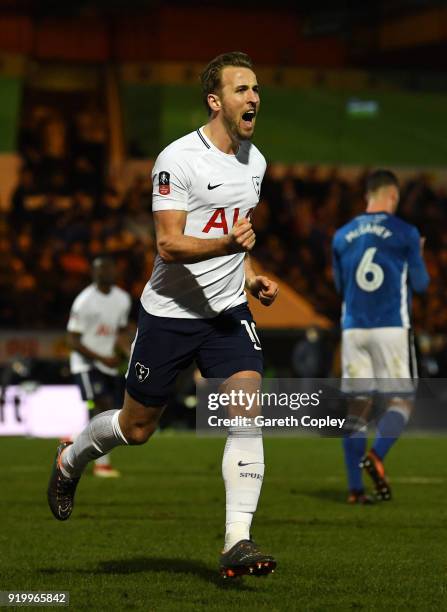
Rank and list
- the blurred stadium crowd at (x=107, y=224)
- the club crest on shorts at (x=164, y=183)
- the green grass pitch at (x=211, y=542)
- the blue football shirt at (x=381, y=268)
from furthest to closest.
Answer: the blurred stadium crowd at (x=107, y=224) < the blue football shirt at (x=381, y=268) < the club crest on shorts at (x=164, y=183) < the green grass pitch at (x=211, y=542)

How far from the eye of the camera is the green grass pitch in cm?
570

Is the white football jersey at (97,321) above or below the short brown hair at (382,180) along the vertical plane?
below

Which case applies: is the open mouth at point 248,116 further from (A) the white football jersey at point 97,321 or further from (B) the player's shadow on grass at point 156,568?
(A) the white football jersey at point 97,321

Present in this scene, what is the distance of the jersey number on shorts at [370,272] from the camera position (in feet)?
32.3

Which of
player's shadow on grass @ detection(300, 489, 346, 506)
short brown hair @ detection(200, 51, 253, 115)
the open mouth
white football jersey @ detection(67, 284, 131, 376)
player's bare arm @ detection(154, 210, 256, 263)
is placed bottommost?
player's shadow on grass @ detection(300, 489, 346, 506)

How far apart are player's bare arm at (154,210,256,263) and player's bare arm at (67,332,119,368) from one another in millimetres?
6853

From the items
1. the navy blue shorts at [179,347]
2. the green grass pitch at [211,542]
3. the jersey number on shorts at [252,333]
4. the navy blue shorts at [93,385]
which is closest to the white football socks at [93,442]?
the navy blue shorts at [179,347]

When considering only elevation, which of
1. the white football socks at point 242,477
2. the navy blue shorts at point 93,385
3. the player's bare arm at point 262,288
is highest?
the player's bare arm at point 262,288

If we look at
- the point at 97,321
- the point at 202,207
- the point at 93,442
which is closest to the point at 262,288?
the point at 202,207

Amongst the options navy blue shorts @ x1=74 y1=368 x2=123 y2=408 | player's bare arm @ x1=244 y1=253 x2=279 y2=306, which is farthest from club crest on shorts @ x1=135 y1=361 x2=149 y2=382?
navy blue shorts @ x1=74 y1=368 x2=123 y2=408

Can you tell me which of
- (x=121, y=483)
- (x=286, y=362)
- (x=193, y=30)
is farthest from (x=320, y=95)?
(x=121, y=483)

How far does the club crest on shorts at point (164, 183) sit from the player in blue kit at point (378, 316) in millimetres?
4071

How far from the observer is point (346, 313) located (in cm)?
1005

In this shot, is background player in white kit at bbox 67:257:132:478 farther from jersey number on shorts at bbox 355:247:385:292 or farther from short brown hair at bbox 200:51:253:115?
short brown hair at bbox 200:51:253:115
